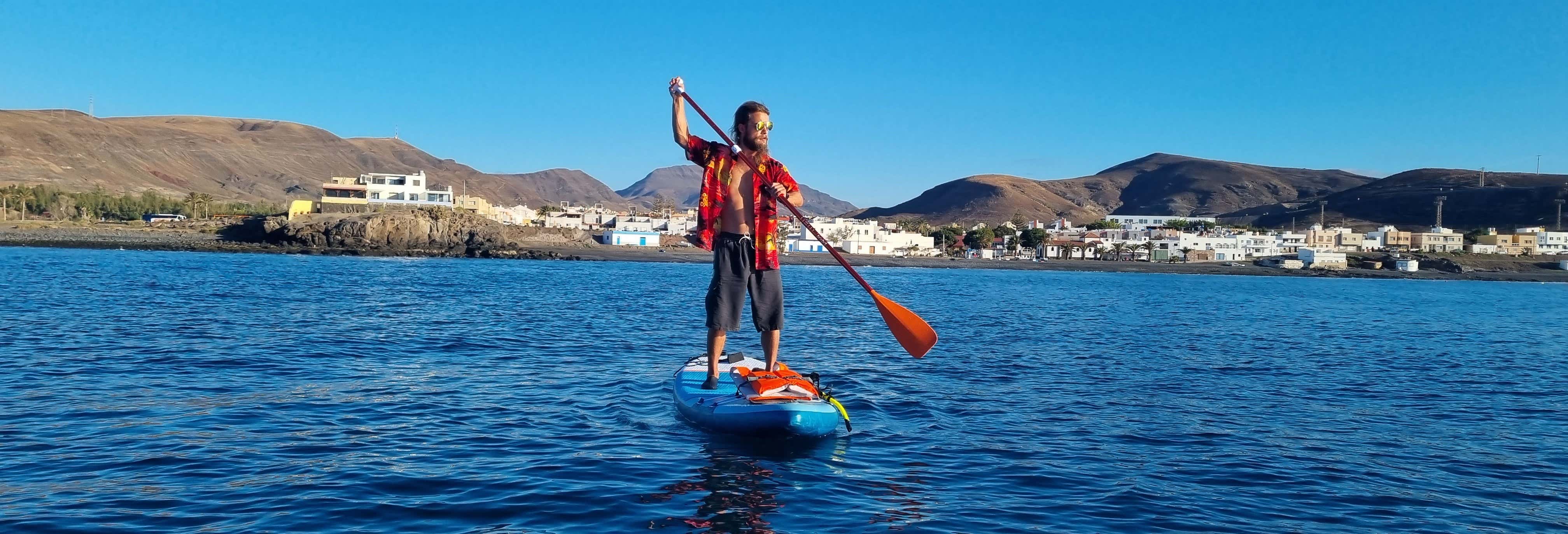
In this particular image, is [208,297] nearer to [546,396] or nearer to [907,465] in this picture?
[546,396]

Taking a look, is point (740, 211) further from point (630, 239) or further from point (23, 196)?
point (23, 196)

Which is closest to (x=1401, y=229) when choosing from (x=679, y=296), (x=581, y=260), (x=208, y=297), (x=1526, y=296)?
(x=1526, y=296)

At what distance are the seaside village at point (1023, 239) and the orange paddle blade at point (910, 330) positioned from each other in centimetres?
10956

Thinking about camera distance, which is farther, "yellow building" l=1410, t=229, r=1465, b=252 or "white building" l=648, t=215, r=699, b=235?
"yellow building" l=1410, t=229, r=1465, b=252

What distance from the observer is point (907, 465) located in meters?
8.92

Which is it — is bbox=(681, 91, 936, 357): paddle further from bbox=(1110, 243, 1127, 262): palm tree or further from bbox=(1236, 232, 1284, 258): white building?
bbox=(1236, 232, 1284, 258): white building

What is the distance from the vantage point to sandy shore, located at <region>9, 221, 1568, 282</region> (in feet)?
279

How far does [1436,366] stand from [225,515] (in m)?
20.3

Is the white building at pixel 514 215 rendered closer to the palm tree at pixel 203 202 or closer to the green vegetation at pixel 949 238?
the palm tree at pixel 203 202

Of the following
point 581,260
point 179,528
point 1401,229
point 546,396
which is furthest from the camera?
point 1401,229

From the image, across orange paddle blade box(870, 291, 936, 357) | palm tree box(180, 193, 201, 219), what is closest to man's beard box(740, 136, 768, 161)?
orange paddle blade box(870, 291, 936, 357)

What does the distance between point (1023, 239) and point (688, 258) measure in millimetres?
53474

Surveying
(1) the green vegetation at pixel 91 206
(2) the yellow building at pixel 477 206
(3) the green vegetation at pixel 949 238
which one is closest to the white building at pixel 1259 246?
(3) the green vegetation at pixel 949 238

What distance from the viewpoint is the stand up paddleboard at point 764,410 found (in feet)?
30.6
